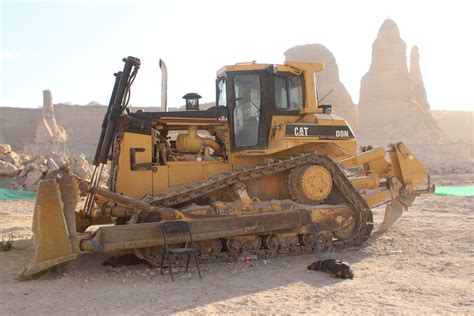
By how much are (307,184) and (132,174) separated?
110 inches

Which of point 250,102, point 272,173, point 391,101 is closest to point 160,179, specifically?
point 272,173

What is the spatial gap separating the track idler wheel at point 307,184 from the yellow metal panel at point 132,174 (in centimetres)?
229

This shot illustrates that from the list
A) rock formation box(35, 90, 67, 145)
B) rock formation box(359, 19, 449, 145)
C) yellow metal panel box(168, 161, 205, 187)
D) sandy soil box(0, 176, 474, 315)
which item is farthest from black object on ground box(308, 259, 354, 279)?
rock formation box(359, 19, 449, 145)

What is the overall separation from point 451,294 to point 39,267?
498 centimetres

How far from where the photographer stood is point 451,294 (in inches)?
212

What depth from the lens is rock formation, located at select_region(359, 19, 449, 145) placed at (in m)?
52.1

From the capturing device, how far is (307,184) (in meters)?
7.68

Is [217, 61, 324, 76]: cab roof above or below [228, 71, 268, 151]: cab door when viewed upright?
above

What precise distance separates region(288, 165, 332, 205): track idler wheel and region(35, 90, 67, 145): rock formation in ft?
110

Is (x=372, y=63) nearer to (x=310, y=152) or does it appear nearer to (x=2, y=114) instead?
(x=2, y=114)

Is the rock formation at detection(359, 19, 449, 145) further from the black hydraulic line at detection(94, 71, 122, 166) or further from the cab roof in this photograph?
the black hydraulic line at detection(94, 71, 122, 166)

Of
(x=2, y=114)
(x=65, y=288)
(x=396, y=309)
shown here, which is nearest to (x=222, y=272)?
(x=65, y=288)

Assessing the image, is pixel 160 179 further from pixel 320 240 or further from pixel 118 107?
pixel 320 240

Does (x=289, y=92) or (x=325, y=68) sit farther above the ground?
(x=325, y=68)
